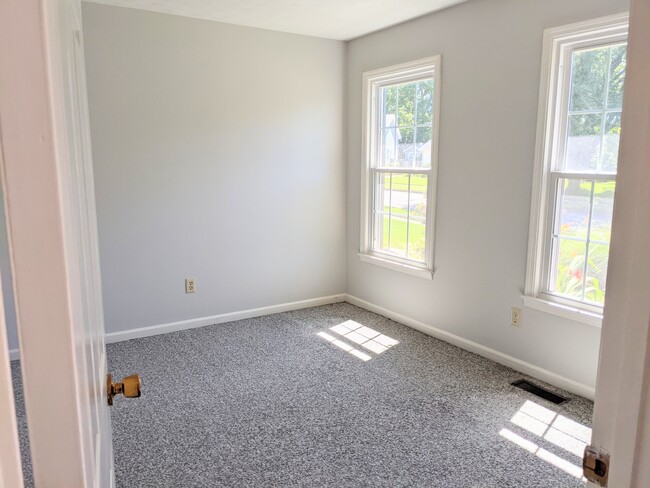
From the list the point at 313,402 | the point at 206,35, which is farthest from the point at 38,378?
the point at 206,35

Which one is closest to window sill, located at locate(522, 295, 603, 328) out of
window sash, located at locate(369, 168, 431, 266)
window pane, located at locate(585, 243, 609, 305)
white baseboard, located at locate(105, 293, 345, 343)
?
window pane, located at locate(585, 243, 609, 305)

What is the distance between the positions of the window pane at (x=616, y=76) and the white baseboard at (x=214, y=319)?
9.65 feet

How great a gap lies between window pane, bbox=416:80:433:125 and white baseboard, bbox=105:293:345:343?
1.93 m

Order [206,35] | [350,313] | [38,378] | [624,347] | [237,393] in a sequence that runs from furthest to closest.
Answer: [350,313]
[206,35]
[237,393]
[624,347]
[38,378]

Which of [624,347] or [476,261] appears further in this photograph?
[476,261]

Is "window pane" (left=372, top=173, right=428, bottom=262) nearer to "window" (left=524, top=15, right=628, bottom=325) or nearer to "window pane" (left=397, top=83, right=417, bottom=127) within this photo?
"window pane" (left=397, top=83, right=417, bottom=127)

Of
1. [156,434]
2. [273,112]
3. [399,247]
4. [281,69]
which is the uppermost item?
[281,69]

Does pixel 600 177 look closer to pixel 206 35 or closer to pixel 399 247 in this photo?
pixel 399 247

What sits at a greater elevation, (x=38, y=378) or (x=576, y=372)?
(x=38, y=378)

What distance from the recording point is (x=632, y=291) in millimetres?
655

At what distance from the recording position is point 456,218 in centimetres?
358

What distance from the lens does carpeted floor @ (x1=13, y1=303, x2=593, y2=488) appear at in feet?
7.23

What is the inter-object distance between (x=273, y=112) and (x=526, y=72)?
210cm

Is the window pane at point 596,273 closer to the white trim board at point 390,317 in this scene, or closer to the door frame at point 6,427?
the white trim board at point 390,317
